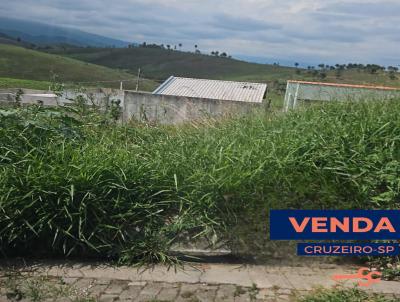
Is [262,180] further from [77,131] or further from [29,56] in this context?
[29,56]

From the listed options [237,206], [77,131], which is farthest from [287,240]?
[77,131]

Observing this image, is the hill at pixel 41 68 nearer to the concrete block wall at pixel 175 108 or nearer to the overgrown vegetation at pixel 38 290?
the concrete block wall at pixel 175 108

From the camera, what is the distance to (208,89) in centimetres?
1886

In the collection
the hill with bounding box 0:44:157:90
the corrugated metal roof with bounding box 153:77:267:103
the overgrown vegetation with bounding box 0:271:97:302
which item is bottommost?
the hill with bounding box 0:44:157:90

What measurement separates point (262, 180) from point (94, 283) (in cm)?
163

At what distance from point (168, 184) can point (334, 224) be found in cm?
146

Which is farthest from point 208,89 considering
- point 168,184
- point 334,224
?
point 334,224

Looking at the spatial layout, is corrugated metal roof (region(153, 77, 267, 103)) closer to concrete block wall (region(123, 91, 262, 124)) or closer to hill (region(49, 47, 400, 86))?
concrete block wall (region(123, 91, 262, 124))

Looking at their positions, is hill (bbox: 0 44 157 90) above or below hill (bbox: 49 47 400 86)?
below

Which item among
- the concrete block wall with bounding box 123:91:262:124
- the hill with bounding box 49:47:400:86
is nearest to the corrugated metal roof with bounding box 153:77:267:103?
the concrete block wall with bounding box 123:91:262:124

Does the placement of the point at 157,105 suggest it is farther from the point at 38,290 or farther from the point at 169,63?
the point at 169,63

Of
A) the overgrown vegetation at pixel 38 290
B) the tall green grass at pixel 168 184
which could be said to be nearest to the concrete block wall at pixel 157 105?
the tall green grass at pixel 168 184

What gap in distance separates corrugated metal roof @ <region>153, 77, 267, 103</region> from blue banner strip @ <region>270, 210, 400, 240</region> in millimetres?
13230

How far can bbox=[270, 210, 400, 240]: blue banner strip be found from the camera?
12.1ft
